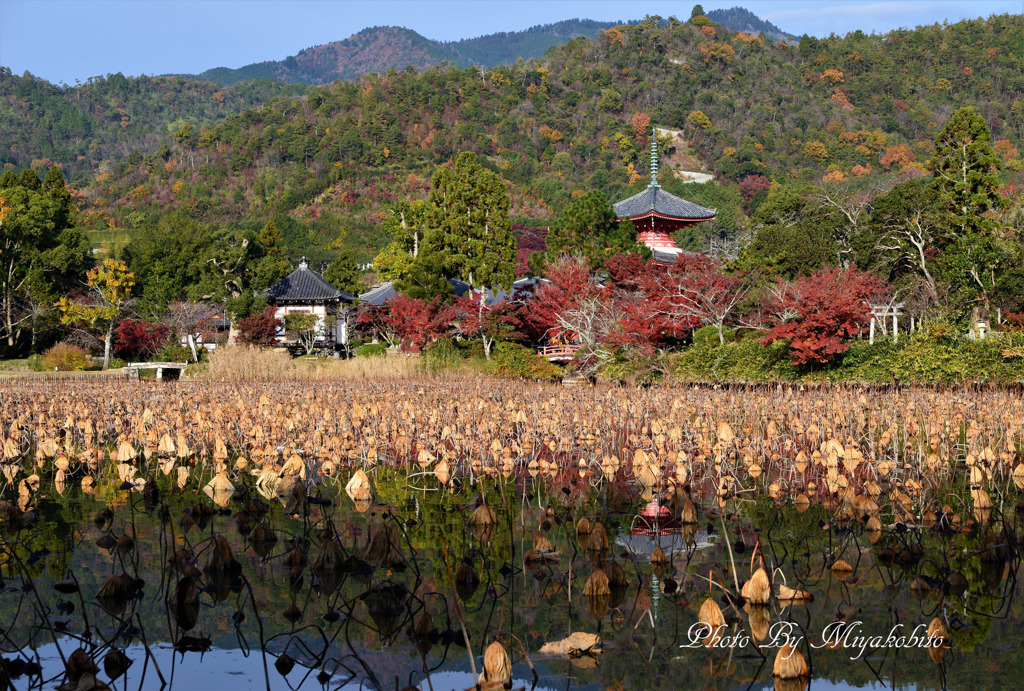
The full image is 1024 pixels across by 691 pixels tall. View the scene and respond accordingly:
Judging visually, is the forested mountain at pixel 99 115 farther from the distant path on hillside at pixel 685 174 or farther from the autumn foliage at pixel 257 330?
the autumn foliage at pixel 257 330

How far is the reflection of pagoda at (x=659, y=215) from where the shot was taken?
3133 cm

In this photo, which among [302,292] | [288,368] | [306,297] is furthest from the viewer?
[302,292]

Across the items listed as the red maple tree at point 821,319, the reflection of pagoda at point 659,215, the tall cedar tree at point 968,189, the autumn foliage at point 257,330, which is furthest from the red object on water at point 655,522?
the autumn foliage at point 257,330

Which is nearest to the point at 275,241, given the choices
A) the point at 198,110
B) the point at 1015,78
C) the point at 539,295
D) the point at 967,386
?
the point at 539,295

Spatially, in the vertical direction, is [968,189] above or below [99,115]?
below

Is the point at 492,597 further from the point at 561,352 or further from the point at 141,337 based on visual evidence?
the point at 141,337

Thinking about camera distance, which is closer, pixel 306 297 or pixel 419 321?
pixel 419 321

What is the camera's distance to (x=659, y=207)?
31594 millimetres

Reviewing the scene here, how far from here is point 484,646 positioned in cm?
441

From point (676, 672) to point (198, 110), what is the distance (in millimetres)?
139170

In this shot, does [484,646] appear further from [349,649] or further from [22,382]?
[22,382]

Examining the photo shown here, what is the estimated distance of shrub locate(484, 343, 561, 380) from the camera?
67.4ft

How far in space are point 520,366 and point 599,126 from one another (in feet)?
230

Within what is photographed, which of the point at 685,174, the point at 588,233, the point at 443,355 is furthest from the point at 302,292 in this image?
the point at 685,174
